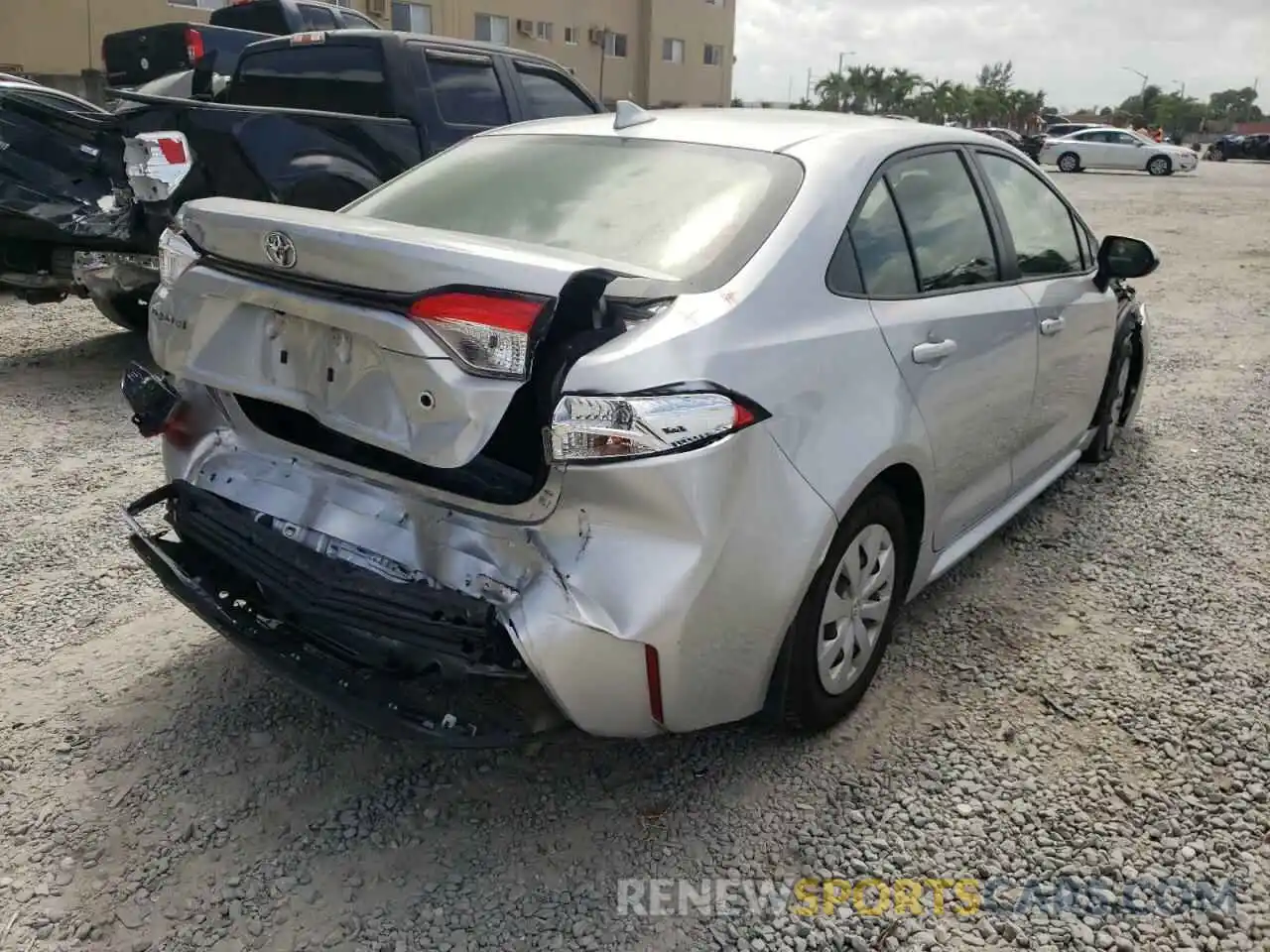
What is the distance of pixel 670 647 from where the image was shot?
7.47 feet

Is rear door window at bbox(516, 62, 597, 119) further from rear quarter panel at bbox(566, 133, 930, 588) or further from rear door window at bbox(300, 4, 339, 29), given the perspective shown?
rear door window at bbox(300, 4, 339, 29)

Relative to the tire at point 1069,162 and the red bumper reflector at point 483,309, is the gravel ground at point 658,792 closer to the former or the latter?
the red bumper reflector at point 483,309

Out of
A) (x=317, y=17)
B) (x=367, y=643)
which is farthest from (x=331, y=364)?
(x=317, y=17)

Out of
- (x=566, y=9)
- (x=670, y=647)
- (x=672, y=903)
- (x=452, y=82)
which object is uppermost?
(x=566, y=9)

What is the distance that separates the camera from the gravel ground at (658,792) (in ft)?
7.72

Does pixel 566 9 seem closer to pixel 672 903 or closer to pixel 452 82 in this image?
pixel 452 82

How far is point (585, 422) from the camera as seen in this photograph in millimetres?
2197

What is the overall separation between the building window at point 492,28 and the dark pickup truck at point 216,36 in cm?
1916

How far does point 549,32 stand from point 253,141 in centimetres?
3011

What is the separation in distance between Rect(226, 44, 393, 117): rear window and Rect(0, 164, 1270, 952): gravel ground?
3795 mm

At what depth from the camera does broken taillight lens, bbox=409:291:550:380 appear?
2.18m

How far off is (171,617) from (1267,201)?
2375 cm

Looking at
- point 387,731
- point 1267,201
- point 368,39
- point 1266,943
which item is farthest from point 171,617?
point 1267,201

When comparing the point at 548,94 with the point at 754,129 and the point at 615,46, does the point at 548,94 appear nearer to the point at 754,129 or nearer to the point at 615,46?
the point at 754,129
